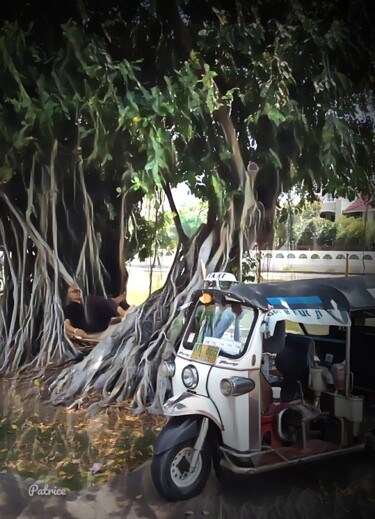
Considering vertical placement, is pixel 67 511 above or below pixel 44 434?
below

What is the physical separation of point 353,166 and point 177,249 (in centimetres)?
82

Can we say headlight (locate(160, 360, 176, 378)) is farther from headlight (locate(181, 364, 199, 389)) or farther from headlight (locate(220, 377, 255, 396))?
headlight (locate(220, 377, 255, 396))

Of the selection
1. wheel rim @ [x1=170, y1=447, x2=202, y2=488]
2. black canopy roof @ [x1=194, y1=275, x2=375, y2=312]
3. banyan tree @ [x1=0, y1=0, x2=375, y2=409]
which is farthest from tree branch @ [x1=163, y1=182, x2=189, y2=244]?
wheel rim @ [x1=170, y1=447, x2=202, y2=488]

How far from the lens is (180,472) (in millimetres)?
2031

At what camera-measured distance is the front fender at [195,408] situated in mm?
1984

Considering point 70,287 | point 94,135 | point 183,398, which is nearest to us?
point 183,398

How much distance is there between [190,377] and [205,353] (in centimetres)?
11

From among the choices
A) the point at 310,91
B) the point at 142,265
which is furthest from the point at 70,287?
the point at 310,91

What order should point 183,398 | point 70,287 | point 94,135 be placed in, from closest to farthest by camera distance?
point 183,398 → point 94,135 → point 70,287

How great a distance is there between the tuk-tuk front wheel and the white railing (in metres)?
0.80

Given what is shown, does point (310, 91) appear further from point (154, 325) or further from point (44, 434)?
point (44, 434)

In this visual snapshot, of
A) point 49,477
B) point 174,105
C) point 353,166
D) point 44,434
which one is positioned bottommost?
point 49,477

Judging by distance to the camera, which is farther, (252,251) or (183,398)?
(252,251)

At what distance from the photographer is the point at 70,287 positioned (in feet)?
7.57
